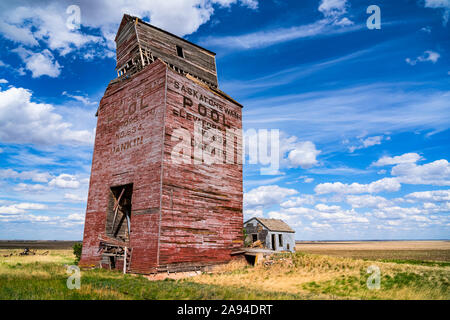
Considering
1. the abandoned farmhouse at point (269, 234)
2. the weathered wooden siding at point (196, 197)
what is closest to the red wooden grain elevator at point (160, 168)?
the weathered wooden siding at point (196, 197)

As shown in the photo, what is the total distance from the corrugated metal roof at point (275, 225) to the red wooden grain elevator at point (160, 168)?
17642 millimetres

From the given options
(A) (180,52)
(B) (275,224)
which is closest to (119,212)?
(A) (180,52)

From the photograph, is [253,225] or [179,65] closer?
[179,65]

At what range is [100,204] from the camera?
19969 mm

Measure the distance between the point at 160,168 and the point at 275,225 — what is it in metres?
27.7

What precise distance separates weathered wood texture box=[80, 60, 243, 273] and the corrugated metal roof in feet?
58.0

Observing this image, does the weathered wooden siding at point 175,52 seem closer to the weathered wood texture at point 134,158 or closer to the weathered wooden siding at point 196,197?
the weathered wood texture at point 134,158

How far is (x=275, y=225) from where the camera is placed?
40156 mm

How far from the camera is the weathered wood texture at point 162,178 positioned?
1628cm

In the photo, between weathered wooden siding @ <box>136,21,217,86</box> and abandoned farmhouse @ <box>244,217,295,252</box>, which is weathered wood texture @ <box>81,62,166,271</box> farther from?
abandoned farmhouse @ <box>244,217,295,252</box>

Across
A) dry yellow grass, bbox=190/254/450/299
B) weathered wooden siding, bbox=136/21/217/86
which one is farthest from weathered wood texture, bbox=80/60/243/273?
weathered wooden siding, bbox=136/21/217/86
